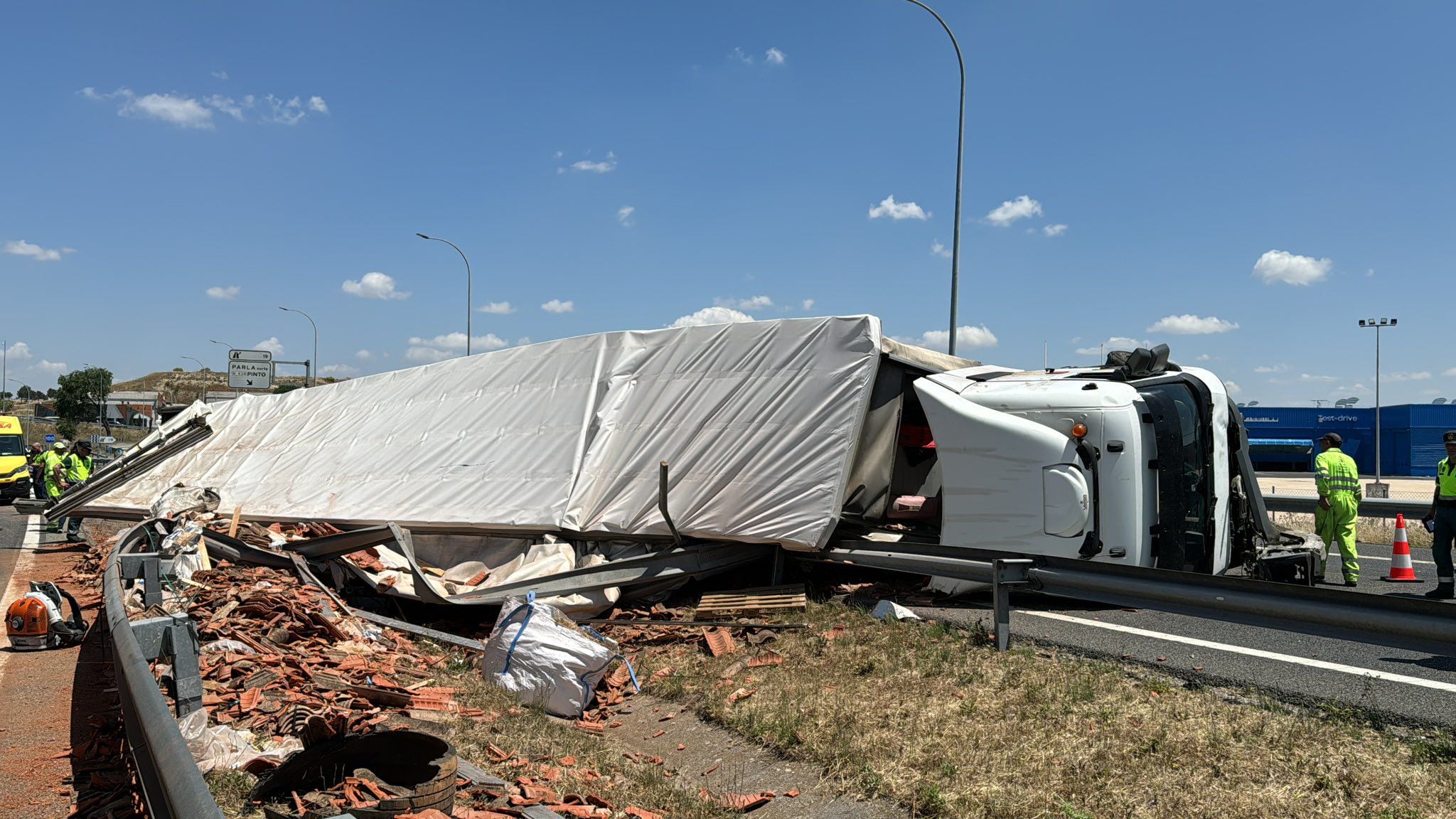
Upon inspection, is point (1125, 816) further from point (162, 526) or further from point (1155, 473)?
point (162, 526)

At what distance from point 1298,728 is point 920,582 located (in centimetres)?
413

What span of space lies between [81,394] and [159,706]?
348 ft

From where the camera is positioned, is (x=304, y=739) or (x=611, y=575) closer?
(x=304, y=739)

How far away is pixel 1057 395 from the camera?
7371 mm

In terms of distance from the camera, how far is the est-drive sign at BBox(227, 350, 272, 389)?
3897cm

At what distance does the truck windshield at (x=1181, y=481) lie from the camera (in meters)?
7.15

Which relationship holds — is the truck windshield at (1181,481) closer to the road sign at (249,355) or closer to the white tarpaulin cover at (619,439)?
the white tarpaulin cover at (619,439)

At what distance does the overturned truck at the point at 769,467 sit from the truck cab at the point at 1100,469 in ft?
0.05

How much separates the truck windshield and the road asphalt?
1.71ft

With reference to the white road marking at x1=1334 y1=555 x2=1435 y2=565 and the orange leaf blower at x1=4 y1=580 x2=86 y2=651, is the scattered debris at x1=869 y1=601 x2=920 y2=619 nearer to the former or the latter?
the orange leaf blower at x1=4 y1=580 x2=86 y2=651

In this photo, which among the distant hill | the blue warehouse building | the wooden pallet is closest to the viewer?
the wooden pallet

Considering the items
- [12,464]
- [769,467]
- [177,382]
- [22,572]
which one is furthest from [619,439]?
[177,382]

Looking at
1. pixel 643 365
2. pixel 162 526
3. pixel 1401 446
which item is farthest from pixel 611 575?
pixel 1401 446

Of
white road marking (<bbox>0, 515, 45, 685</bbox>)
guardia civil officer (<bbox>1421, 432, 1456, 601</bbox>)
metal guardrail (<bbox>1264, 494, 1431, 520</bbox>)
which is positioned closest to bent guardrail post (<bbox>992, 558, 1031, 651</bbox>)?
guardia civil officer (<bbox>1421, 432, 1456, 601</bbox>)
